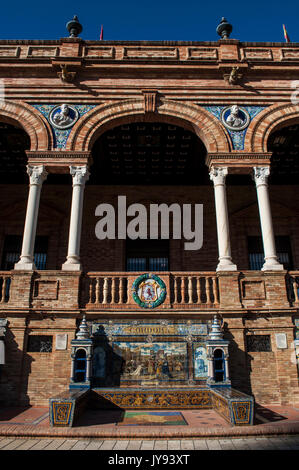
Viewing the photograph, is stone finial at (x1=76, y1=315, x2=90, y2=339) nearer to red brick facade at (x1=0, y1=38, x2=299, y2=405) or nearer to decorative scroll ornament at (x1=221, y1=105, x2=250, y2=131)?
red brick facade at (x1=0, y1=38, x2=299, y2=405)

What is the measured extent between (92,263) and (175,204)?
394cm

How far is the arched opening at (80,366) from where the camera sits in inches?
288

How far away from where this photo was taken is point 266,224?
364 inches

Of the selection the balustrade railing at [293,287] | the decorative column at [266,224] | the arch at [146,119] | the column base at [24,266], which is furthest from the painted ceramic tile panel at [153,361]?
the arch at [146,119]

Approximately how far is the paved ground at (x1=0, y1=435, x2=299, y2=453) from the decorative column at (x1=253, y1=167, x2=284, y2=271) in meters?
4.42

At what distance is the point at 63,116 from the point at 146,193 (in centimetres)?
484

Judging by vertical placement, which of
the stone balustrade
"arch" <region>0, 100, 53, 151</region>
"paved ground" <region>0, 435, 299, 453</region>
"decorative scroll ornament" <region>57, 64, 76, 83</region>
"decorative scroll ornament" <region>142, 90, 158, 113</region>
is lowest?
"paved ground" <region>0, 435, 299, 453</region>

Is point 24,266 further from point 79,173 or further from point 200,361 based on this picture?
point 200,361

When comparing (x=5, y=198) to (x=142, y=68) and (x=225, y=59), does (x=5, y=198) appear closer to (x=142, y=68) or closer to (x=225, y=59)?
(x=142, y=68)

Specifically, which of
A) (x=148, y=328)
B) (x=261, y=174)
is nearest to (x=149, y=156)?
(x=261, y=174)

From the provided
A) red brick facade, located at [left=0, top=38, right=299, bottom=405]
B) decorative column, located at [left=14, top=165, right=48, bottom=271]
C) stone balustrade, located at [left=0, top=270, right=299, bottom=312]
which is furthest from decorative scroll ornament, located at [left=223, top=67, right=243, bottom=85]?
decorative column, located at [left=14, top=165, right=48, bottom=271]

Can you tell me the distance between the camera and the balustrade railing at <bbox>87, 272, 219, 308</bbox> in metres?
8.41
